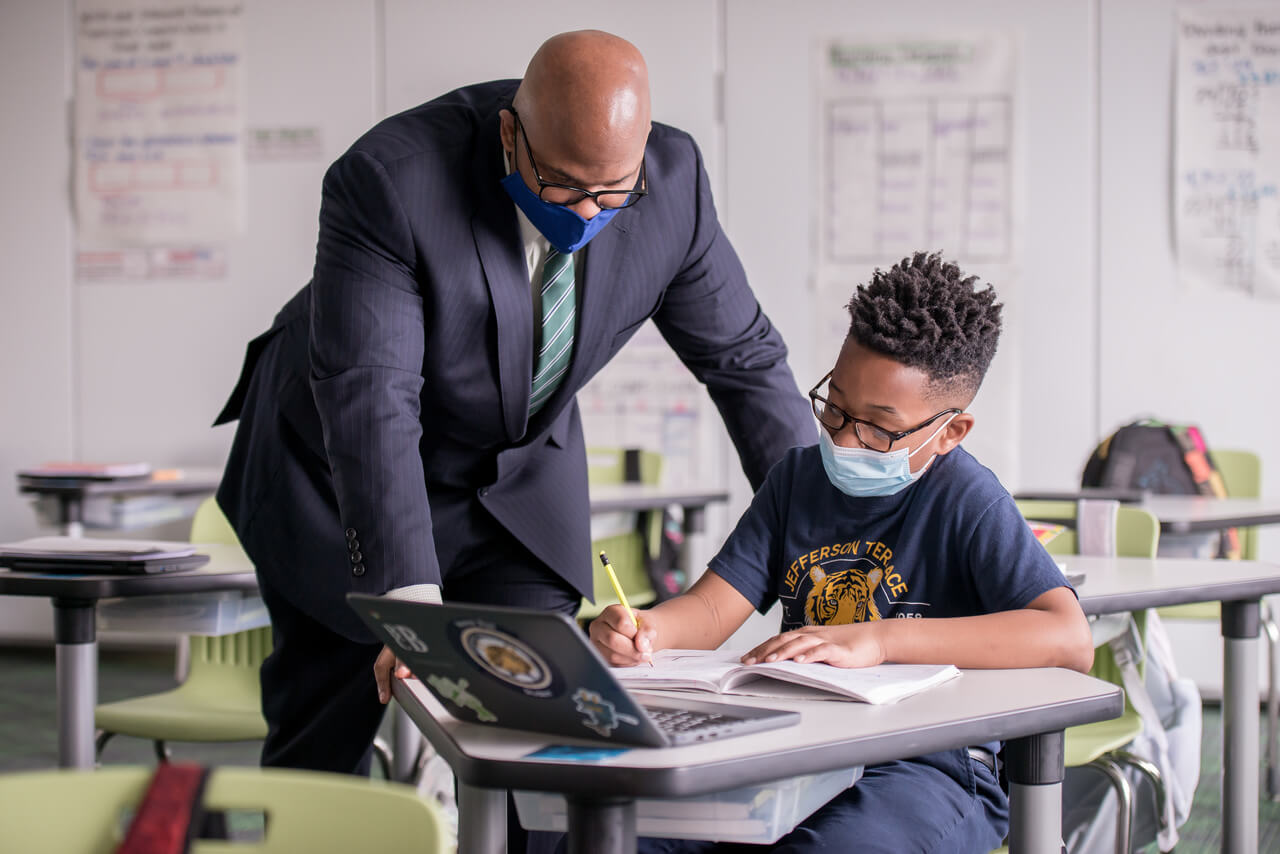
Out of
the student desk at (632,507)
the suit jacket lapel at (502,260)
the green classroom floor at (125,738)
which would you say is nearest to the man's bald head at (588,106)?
the suit jacket lapel at (502,260)

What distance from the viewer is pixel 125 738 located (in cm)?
350

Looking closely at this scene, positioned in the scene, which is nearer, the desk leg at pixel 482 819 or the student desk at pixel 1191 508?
the desk leg at pixel 482 819

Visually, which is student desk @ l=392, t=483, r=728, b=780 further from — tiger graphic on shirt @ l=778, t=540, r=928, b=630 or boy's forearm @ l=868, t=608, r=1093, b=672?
boy's forearm @ l=868, t=608, r=1093, b=672

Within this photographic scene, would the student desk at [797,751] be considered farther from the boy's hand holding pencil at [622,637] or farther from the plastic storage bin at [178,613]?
the plastic storage bin at [178,613]

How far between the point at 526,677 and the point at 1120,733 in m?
1.34

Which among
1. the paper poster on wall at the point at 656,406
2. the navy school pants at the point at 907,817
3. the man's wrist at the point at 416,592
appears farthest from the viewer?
the paper poster on wall at the point at 656,406

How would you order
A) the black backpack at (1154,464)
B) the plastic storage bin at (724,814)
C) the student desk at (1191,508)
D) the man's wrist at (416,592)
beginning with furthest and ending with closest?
1. the black backpack at (1154,464)
2. the student desk at (1191,508)
3. the man's wrist at (416,592)
4. the plastic storage bin at (724,814)

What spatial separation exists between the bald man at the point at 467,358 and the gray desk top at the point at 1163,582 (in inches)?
18.0

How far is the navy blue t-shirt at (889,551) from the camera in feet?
4.42

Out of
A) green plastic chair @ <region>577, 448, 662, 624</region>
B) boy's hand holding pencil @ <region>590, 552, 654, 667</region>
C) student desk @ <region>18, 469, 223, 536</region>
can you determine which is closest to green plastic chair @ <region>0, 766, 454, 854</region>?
boy's hand holding pencil @ <region>590, 552, 654, 667</region>

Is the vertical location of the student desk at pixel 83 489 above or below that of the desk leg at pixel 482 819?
above

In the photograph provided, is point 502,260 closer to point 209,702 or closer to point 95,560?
point 95,560

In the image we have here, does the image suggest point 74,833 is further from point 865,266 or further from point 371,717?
point 865,266

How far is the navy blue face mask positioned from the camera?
139 centimetres
